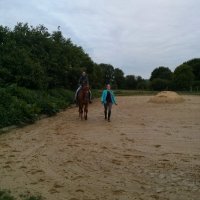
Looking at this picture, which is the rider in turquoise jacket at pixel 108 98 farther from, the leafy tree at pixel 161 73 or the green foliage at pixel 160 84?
the leafy tree at pixel 161 73

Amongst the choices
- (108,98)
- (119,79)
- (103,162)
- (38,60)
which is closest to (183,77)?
(119,79)

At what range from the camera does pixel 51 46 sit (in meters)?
31.5

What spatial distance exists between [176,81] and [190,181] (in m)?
67.6

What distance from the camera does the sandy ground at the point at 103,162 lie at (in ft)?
25.3

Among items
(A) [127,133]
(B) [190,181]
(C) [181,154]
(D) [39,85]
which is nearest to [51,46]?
(D) [39,85]

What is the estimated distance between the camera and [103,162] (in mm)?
10062

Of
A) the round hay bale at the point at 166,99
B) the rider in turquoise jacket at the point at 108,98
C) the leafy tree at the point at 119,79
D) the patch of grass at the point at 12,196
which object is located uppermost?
the leafy tree at the point at 119,79

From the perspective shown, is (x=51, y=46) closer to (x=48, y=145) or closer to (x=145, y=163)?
(x=48, y=145)

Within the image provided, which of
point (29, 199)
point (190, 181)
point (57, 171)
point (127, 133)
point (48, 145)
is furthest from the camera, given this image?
point (127, 133)

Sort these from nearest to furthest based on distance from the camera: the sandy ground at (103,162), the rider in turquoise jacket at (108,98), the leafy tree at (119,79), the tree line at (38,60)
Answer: the sandy ground at (103,162)
the rider in turquoise jacket at (108,98)
the tree line at (38,60)
the leafy tree at (119,79)

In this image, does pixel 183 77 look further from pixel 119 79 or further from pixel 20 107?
pixel 20 107

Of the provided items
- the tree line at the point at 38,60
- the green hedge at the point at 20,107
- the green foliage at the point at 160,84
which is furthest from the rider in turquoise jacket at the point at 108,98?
the green foliage at the point at 160,84

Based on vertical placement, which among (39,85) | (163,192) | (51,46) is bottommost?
(163,192)

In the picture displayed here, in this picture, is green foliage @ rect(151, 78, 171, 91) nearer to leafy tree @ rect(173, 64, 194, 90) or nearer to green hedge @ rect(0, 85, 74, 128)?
leafy tree @ rect(173, 64, 194, 90)
